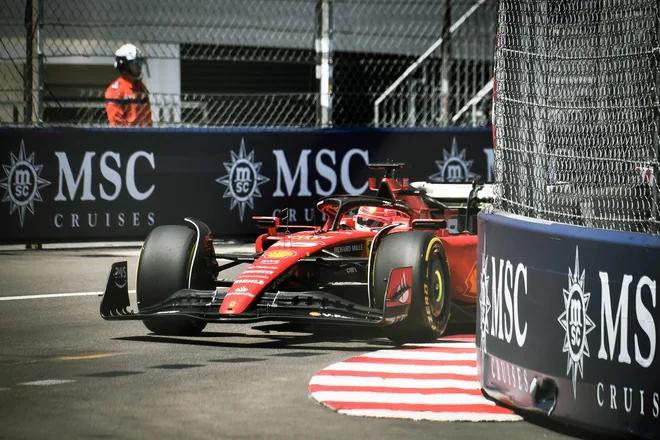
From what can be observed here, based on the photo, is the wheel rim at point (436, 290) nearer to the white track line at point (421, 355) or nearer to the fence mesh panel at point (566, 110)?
the white track line at point (421, 355)

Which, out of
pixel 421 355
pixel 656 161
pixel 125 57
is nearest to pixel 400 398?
pixel 421 355

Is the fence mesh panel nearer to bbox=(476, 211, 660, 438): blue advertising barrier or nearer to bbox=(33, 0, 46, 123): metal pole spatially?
bbox=(476, 211, 660, 438): blue advertising barrier

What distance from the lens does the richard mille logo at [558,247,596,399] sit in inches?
213

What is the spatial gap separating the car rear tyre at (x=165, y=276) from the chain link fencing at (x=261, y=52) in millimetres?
7215

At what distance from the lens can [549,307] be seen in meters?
5.63

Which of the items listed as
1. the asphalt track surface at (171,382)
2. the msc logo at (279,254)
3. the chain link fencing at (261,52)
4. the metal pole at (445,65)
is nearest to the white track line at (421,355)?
the asphalt track surface at (171,382)

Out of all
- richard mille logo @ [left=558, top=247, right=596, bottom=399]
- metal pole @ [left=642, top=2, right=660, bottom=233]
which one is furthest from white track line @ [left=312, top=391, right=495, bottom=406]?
metal pole @ [left=642, top=2, right=660, bottom=233]

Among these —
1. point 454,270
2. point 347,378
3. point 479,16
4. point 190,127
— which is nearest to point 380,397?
point 347,378

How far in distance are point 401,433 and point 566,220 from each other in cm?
125

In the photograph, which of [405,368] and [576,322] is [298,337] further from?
[576,322]

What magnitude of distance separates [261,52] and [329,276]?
449 inches

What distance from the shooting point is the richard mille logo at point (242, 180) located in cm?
1421

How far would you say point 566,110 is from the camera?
5953 millimetres

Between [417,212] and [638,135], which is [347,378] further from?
[417,212]
